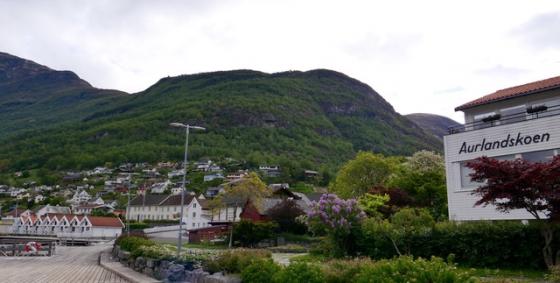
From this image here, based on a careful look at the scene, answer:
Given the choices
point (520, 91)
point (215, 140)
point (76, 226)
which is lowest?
point (76, 226)

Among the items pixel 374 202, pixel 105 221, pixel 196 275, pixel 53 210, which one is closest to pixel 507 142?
pixel 374 202

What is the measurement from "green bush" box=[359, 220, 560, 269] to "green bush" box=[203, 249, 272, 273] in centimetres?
672

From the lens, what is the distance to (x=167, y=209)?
370ft

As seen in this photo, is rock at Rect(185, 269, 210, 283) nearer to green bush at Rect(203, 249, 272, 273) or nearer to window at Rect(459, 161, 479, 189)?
green bush at Rect(203, 249, 272, 273)

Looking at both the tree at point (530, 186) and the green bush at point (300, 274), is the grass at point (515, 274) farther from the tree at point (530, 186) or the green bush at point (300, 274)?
the green bush at point (300, 274)

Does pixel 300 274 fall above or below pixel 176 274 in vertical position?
above

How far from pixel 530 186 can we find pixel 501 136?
34.0ft

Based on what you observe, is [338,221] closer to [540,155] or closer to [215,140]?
[540,155]

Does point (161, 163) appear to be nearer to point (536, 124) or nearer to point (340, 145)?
point (340, 145)

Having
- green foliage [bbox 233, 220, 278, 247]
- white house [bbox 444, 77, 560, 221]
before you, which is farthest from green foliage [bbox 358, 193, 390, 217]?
green foliage [bbox 233, 220, 278, 247]

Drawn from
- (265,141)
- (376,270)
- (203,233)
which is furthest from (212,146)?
(376,270)

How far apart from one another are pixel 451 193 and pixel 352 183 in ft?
79.0

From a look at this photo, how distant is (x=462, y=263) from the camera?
53.3 ft

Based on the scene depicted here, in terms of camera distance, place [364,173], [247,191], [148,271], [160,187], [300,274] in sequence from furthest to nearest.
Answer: [160,187]
[247,191]
[364,173]
[148,271]
[300,274]
